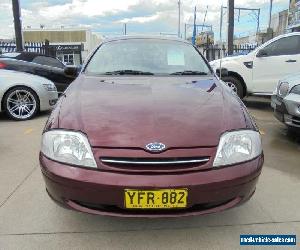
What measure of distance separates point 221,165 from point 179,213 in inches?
16.5

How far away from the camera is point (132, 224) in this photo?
3.14m

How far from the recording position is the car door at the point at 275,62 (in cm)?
866

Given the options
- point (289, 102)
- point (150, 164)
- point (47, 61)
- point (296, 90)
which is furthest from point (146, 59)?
point (47, 61)

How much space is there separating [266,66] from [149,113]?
21.5 feet

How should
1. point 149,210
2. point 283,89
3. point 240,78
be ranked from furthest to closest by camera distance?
point 240,78, point 283,89, point 149,210

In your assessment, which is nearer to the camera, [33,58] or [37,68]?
[37,68]

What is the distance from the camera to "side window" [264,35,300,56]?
8.69m

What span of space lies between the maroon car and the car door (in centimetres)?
594

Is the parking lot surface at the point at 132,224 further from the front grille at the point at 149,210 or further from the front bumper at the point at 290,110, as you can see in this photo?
the front bumper at the point at 290,110

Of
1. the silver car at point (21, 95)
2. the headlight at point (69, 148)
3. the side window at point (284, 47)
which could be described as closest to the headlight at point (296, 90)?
the side window at point (284, 47)

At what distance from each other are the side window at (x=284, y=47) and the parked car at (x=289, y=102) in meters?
2.95

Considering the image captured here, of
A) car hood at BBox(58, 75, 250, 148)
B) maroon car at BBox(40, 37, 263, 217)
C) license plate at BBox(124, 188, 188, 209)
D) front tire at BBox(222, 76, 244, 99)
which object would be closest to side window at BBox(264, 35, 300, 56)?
front tire at BBox(222, 76, 244, 99)

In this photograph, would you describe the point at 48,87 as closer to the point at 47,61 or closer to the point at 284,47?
the point at 47,61

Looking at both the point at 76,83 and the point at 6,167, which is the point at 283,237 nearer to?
the point at 76,83
